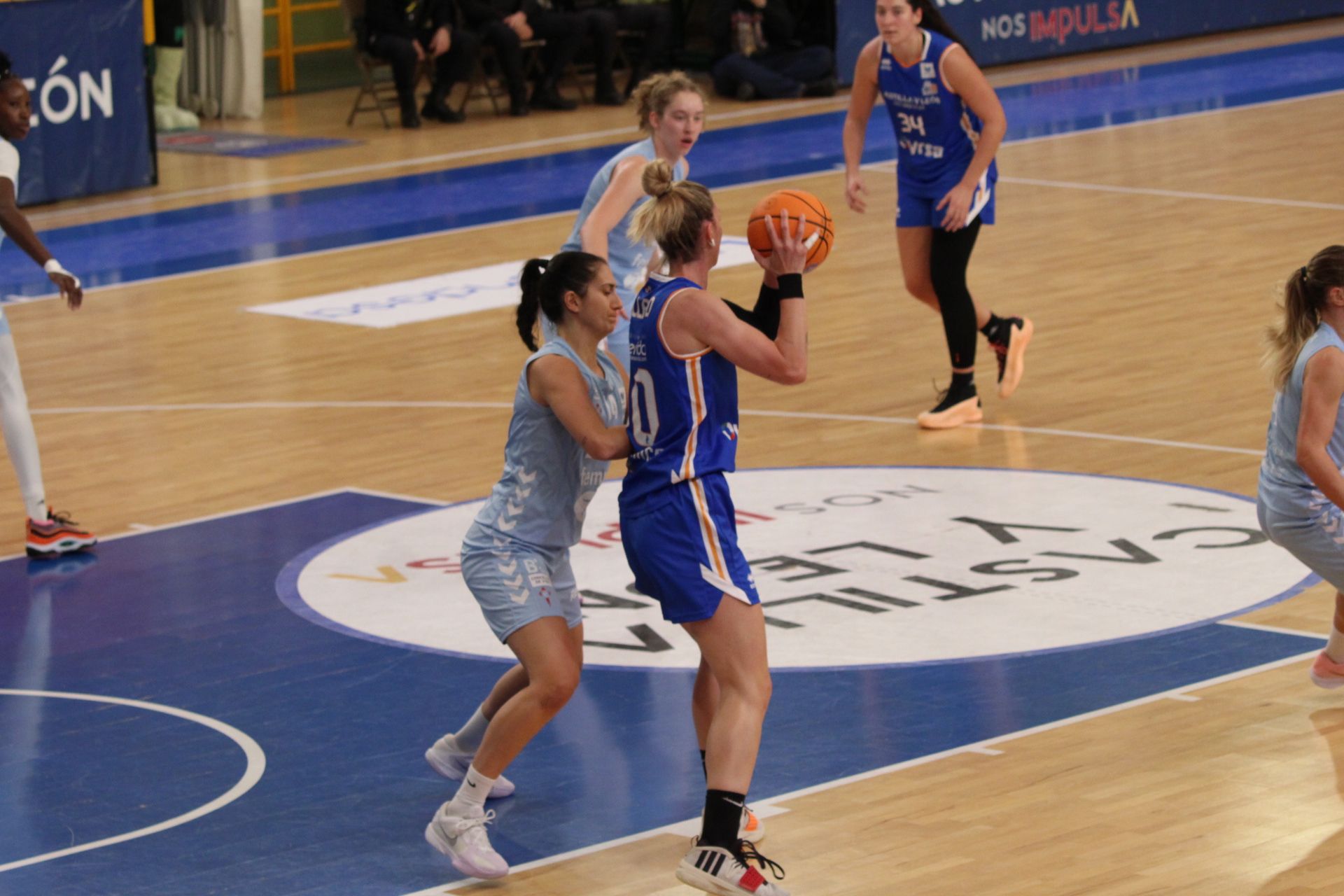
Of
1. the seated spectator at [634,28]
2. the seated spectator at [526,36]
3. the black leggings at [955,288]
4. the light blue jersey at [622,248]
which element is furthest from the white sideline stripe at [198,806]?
the seated spectator at [634,28]

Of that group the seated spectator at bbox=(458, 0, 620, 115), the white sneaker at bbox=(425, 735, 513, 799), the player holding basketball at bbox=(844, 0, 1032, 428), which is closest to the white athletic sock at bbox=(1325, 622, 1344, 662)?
the white sneaker at bbox=(425, 735, 513, 799)

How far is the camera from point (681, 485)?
4977 millimetres

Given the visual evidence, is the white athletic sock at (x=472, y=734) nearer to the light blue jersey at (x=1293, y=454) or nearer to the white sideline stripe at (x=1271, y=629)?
the light blue jersey at (x=1293, y=454)

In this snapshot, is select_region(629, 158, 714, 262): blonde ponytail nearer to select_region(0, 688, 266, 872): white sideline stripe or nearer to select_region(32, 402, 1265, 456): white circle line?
select_region(0, 688, 266, 872): white sideline stripe

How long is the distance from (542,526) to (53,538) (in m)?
3.70

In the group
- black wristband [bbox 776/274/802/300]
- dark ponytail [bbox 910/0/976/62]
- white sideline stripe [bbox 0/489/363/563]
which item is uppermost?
dark ponytail [bbox 910/0/976/62]

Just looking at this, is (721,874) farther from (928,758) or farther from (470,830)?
(928,758)

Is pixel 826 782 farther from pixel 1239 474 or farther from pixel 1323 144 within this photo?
pixel 1323 144

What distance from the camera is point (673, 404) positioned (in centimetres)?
496

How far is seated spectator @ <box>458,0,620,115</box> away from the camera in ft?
68.6

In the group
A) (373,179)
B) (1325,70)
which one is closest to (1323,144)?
(1325,70)

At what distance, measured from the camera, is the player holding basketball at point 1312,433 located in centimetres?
575

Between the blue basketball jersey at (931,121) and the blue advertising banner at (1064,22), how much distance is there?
12.4 meters

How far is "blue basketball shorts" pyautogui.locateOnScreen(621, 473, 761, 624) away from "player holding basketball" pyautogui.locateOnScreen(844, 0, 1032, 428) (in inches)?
190
